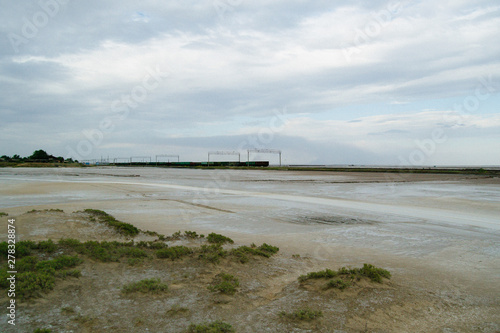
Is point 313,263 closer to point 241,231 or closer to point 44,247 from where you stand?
point 241,231

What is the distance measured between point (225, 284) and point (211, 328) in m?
1.42

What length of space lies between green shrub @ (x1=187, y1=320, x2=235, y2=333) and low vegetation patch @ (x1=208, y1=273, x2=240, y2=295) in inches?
43.8

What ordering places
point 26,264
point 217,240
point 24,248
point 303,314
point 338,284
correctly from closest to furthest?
point 303,314
point 338,284
point 26,264
point 24,248
point 217,240

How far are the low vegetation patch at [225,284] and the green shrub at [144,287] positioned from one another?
839 mm

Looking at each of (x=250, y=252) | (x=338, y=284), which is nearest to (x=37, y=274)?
(x=250, y=252)

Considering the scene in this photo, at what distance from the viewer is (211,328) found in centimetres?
462

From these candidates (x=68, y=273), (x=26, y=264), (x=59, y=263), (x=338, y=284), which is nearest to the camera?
(x=338, y=284)

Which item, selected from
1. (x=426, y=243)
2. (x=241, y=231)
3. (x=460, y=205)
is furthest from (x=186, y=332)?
(x=460, y=205)

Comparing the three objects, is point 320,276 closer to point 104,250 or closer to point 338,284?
point 338,284

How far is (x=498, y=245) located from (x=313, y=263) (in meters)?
6.07

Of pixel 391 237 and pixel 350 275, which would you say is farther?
pixel 391 237

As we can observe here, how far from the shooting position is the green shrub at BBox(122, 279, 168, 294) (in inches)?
229

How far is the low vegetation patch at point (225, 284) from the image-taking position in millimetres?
5912

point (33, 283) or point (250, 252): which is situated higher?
point (33, 283)
